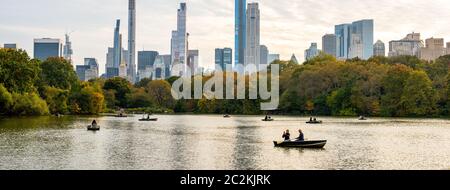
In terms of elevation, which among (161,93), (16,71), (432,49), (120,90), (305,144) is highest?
(432,49)

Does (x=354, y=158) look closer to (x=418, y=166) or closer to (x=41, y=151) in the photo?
(x=418, y=166)

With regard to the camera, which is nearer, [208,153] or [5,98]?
[208,153]

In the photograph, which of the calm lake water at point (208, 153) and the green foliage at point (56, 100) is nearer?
the calm lake water at point (208, 153)

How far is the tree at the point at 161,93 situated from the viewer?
119556mm

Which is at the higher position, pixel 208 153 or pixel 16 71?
pixel 16 71

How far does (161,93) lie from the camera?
396 ft

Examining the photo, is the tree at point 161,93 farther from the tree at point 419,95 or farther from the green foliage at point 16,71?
the tree at point 419,95

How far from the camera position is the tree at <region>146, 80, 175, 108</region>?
119556mm

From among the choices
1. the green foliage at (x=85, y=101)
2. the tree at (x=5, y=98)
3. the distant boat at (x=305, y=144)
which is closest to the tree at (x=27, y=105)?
the tree at (x=5, y=98)

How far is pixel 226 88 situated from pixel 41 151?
76.9 meters

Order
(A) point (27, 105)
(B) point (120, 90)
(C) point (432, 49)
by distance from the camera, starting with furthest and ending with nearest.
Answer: (C) point (432, 49) < (B) point (120, 90) < (A) point (27, 105)

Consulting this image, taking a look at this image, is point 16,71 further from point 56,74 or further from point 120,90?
point 120,90

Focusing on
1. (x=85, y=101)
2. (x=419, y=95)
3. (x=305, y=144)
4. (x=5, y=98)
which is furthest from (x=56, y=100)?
(x=305, y=144)
